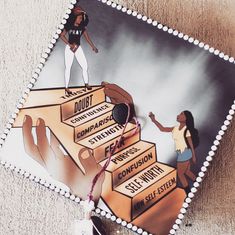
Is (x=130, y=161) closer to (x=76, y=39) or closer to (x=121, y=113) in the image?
(x=121, y=113)

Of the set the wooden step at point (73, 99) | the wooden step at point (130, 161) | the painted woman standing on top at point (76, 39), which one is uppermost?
the painted woman standing on top at point (76, 39)

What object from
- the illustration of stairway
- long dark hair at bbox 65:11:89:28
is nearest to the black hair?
the illustration of stairway

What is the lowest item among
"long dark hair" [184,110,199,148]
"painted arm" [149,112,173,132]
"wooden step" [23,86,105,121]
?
"wooden step" [23,86,105,121]

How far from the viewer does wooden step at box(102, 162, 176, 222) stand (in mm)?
793

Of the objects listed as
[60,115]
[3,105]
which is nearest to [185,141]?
[60,115]

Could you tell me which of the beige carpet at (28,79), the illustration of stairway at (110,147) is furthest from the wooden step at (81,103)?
the beige carpet at (28,79)

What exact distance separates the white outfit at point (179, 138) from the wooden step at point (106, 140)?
0.15 ft

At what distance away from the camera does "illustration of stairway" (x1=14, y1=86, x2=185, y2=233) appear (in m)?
0.79

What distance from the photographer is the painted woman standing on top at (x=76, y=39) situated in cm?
82

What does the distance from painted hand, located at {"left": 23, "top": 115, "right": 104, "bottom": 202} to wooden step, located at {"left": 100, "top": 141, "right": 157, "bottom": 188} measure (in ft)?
0.06

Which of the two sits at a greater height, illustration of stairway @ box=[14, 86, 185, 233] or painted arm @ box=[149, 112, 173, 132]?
painted arm @ box=[149, 112, 173, 132]

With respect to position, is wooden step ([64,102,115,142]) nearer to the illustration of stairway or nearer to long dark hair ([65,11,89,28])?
the illustration of stairway

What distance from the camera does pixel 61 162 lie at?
805mm

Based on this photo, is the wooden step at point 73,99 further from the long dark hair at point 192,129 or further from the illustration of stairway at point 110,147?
the long dark hair at point 192,129
